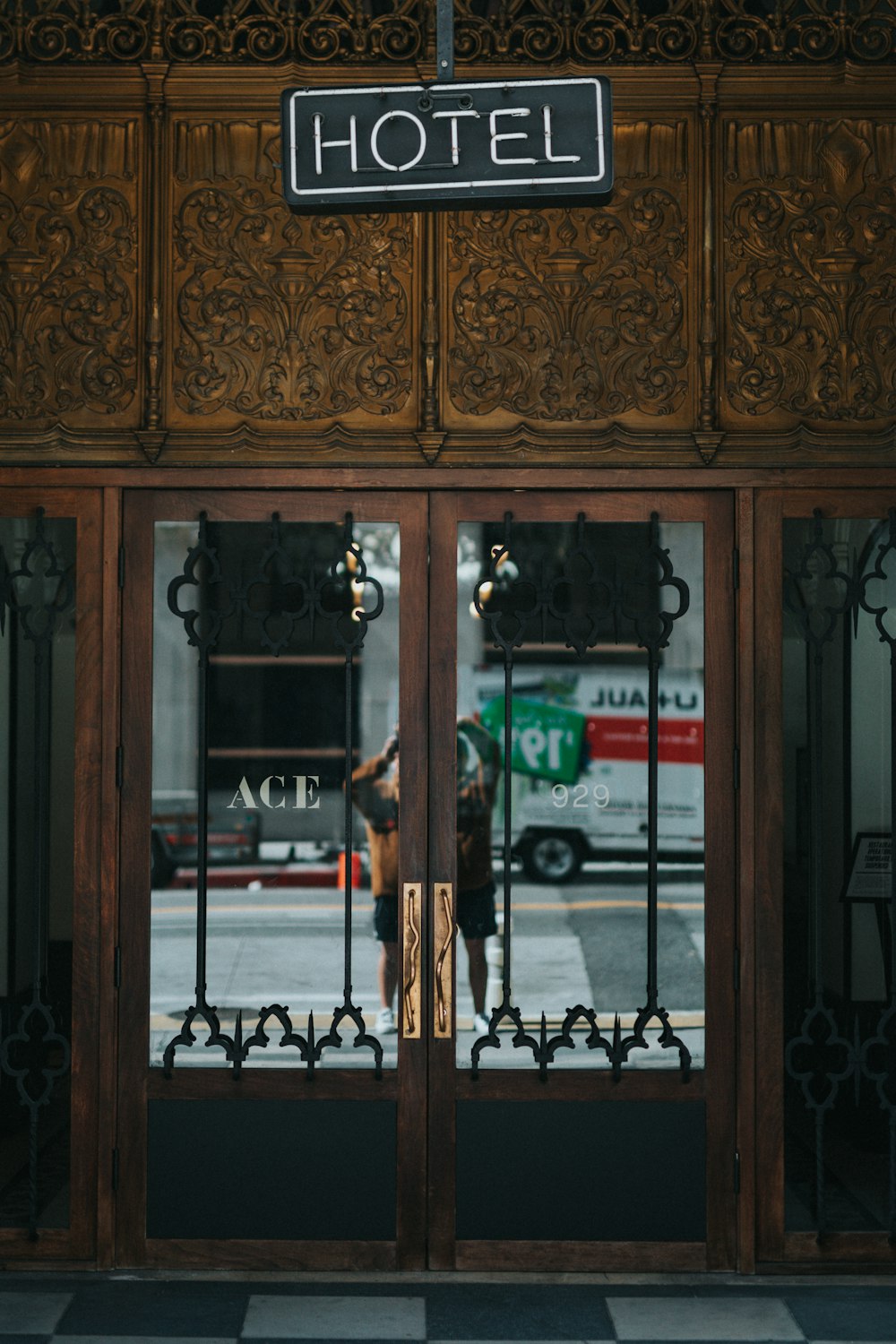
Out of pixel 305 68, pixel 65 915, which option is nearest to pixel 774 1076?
pixel 65 915

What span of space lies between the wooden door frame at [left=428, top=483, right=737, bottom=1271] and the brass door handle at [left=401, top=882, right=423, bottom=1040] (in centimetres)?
9

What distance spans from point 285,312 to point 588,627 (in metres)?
1.45

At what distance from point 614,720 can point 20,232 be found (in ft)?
8.36

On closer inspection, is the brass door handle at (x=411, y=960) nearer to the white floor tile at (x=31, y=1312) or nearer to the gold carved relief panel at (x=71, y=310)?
the white floor tile at (x=31, y=1312)

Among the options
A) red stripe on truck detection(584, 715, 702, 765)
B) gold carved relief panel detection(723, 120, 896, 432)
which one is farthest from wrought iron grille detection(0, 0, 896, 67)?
red stripe on truck detection(584, 715, 702, 765)

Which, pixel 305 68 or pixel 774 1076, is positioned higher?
pixel 305 68

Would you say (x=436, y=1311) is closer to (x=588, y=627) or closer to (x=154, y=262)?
(x=588, y=627)

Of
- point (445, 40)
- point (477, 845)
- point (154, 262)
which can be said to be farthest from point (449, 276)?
point (477, 845)

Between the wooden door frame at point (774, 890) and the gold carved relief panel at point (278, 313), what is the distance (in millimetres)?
1289

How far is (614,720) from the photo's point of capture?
15.2 ft

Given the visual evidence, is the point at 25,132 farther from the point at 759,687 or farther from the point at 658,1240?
the point at 658,1240

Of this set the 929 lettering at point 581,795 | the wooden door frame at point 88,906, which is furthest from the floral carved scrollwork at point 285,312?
the 929 lettering at point 581,795

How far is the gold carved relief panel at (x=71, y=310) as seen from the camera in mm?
4605

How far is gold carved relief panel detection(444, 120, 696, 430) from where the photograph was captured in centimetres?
460
